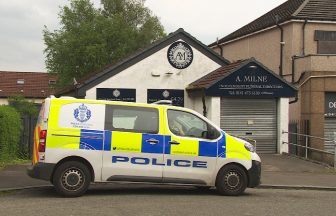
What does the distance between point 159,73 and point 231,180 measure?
36.7 ft

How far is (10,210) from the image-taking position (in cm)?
852

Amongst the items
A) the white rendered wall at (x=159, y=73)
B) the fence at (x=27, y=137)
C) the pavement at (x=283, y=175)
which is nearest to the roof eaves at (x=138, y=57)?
the white rendered wall at (x=159, y=73)

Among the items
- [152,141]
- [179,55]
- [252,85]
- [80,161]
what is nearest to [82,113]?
[80,161]

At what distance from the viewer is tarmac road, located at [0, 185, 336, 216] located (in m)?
8.66

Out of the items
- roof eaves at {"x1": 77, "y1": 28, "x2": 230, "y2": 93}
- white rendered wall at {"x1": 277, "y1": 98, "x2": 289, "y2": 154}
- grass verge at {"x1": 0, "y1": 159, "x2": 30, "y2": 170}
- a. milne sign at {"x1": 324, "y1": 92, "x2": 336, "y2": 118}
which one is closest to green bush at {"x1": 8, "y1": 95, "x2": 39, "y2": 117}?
roof eaves at {"x1": 77, "y1": 28, "x2": 230, "y2": 93}

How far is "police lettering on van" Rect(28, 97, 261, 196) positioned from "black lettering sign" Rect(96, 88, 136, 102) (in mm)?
10556

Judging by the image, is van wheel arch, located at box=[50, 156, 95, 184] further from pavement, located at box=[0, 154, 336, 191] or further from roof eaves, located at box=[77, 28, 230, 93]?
roof eaves, located at box=[77, 28, 230, 93]

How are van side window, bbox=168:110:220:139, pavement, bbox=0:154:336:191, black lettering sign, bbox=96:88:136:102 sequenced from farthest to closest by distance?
black lettering sign, bbox=96:88:136:102
pavement, bbox=0:154:336:191
van side window, bbox=168:110:220:139

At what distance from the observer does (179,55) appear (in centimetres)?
2181

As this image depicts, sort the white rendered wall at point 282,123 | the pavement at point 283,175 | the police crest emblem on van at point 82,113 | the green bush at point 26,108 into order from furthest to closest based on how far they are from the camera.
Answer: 1. the green bush at point 26,108
2. the white rendered wall at point 282,123
3. the pavement at point 283,175
4. the police crest emblem on van at point 82,113

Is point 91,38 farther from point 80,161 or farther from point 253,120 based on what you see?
point 80,161

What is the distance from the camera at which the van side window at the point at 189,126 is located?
35.0ft

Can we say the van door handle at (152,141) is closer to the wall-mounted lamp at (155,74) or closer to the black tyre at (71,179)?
the black tyre at (71,179)

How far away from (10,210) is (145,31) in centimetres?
4358
